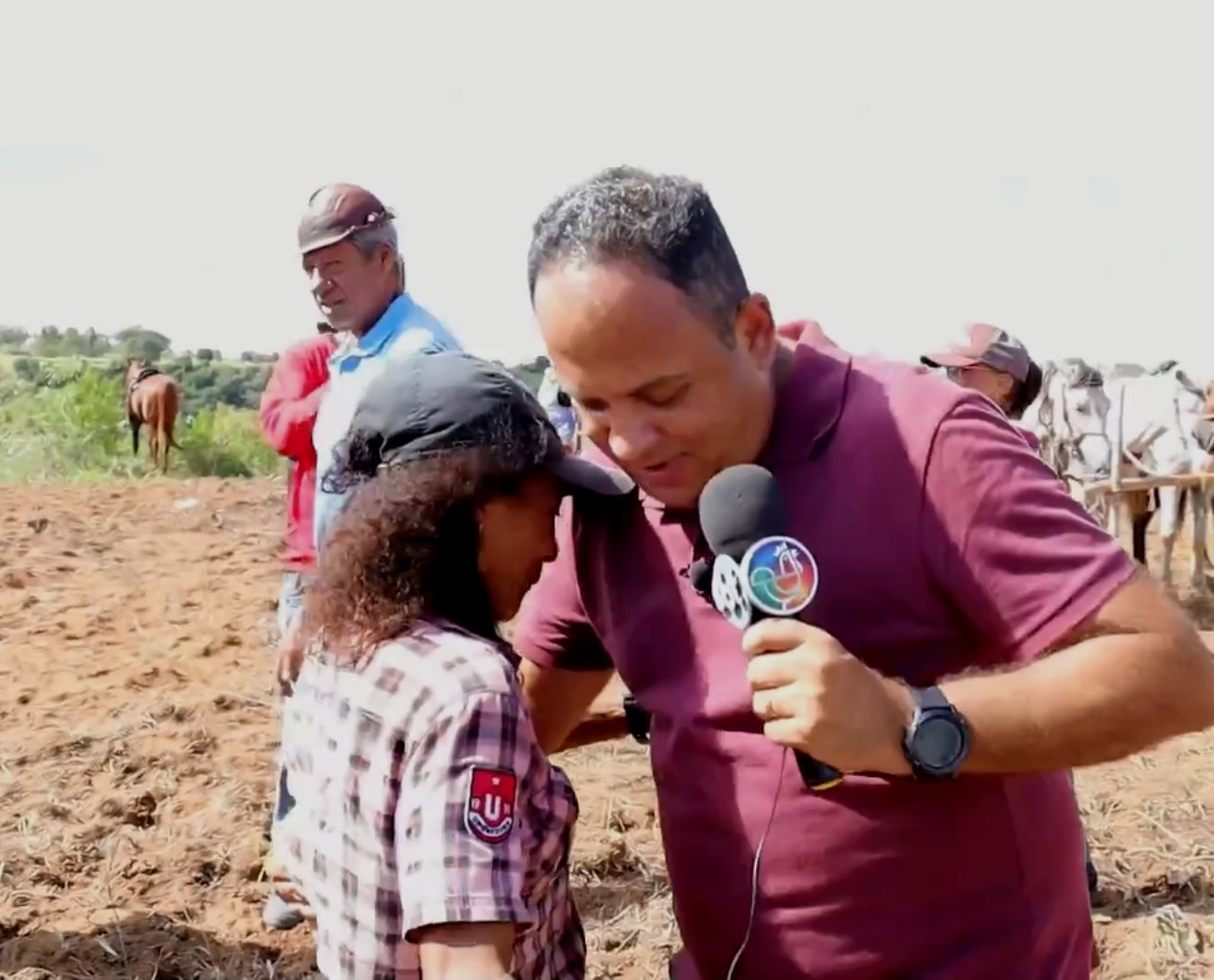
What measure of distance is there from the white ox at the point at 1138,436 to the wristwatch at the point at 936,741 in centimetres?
1036

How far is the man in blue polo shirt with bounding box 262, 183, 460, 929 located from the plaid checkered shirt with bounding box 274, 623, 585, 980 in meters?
2.12

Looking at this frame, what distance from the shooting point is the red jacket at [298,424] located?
4.17 metres

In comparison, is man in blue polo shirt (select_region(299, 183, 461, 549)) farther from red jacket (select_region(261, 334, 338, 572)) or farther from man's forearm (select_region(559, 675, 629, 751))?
man's forearm (select_region(559, 675, 629, 751))

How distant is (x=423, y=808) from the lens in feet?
4.74

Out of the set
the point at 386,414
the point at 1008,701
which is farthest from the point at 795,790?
the point at 386,414

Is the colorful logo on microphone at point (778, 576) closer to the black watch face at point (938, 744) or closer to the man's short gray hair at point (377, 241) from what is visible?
the black watch face at point (938, 744)

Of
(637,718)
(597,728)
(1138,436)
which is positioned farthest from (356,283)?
(1138,436)

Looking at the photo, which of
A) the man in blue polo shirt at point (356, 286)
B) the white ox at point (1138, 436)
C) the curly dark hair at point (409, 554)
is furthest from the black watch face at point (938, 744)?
the white ox at point (1138, 436)

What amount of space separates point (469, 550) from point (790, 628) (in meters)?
0.47

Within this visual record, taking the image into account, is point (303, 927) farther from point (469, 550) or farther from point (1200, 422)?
point (1200, 422)

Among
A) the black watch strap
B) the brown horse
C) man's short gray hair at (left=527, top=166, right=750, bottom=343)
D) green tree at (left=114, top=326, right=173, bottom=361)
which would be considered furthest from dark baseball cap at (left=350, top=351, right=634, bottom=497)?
green tree at (left=114, top=326, right=173, bottom=361)

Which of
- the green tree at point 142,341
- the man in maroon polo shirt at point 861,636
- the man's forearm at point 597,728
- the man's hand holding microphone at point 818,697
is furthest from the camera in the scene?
the green tree at point 142,341

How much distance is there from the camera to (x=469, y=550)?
1.68 meters

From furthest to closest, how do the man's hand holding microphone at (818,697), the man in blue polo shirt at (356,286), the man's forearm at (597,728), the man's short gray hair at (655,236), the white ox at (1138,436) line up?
the white ox at (1138,436), the man in blue polo shirt at (356,286), the man's forearm at (597,728), the man's short gray hair at (655,236), the man's hand holding microphone at (818,697)
